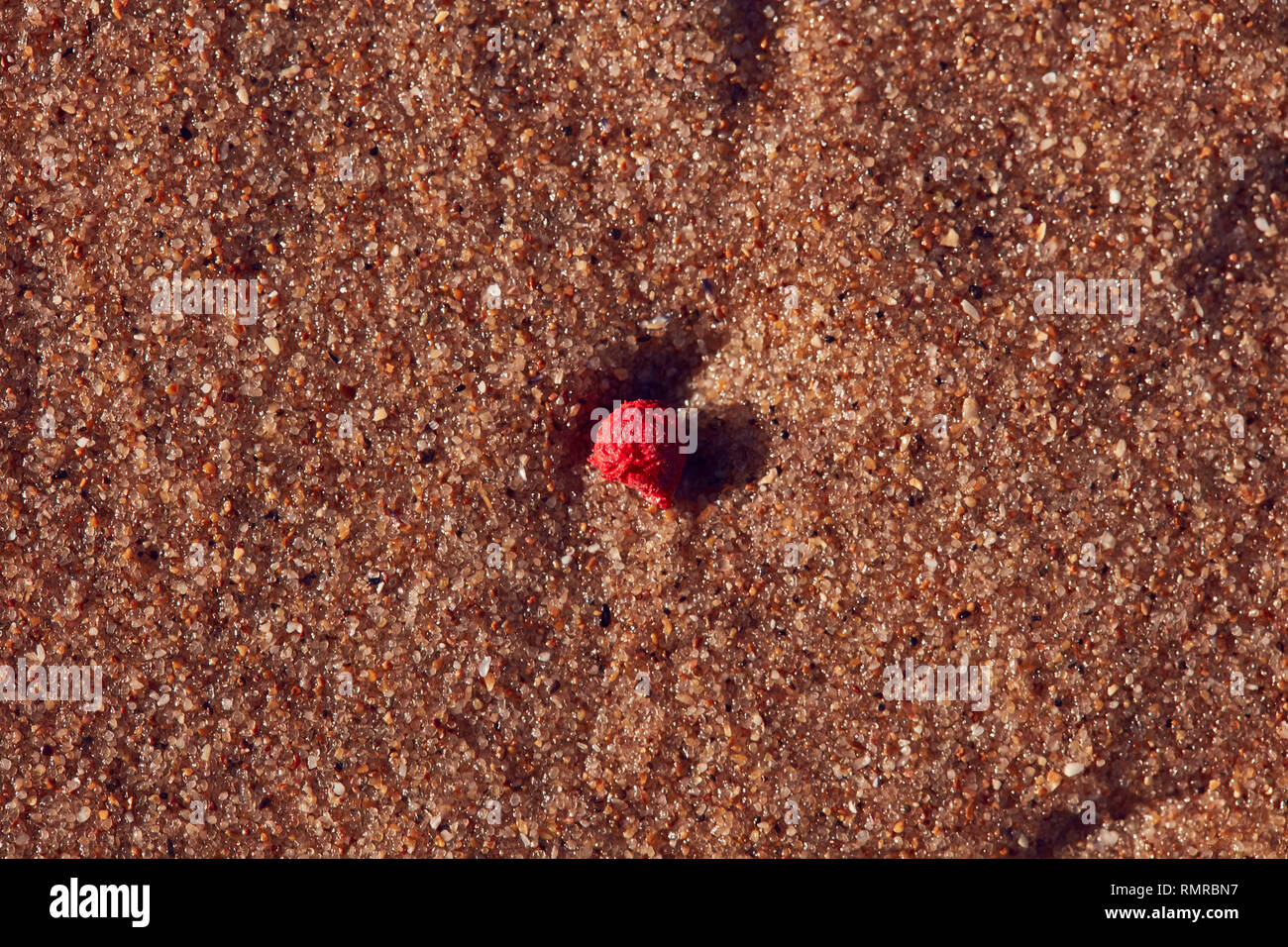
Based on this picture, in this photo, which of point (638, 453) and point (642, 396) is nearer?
point (638, 453)

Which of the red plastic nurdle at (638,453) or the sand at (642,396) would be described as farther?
the sand at (642,396)

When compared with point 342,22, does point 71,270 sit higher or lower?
lower

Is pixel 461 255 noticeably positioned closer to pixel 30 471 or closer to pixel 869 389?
pixel 869 389

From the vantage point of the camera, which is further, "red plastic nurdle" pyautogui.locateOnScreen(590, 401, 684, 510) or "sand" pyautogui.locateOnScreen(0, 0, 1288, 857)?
"sand" pyautogui.locateOnScreen(0, 0, 1288, 857)
